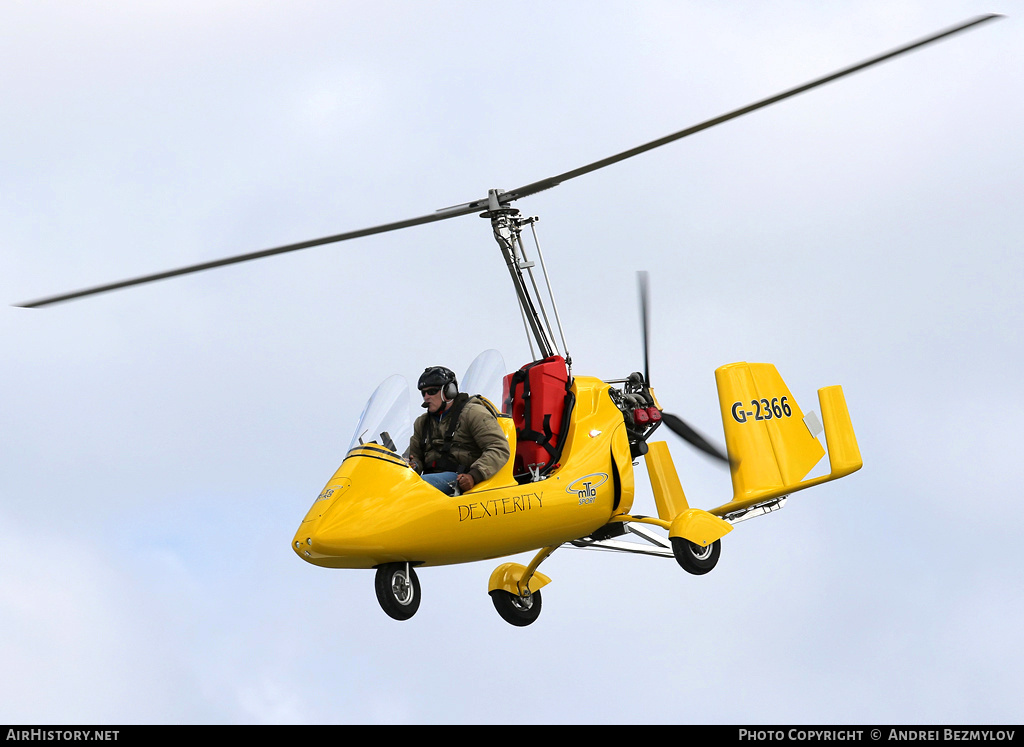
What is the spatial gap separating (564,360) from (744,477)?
218 centimetres

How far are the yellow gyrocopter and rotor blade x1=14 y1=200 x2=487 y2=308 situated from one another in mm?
12

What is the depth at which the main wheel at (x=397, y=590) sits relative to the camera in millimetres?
10766

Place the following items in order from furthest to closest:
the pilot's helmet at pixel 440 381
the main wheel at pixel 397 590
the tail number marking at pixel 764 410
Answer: the tail number marking at pixel 764 410, the pilot's helmet at pixel 440 381, the main wheel at pixel 397 590

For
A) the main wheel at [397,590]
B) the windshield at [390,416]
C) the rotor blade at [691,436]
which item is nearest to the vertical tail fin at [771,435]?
the rotor blade at [691,436]

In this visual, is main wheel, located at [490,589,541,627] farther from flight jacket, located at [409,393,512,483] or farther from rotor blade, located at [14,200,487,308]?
rotor blade, located at [14,200,487,308]

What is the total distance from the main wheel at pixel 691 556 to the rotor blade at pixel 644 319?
1621mm

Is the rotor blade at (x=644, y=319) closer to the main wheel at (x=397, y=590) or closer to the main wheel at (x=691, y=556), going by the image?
the main wheel at (x=691, y=556)

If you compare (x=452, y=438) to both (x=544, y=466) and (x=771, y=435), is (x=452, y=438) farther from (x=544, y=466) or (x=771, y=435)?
(x=771, y=435)

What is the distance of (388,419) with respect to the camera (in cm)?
1136

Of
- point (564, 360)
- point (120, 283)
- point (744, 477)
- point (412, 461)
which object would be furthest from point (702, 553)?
point (120, 283)

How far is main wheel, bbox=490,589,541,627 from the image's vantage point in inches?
534

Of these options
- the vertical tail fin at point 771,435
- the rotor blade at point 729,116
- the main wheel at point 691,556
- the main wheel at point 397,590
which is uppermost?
the rotor blade at point 729,116

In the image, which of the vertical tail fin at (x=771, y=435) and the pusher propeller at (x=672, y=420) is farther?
the vertical tail fin at (x=771, y=435)

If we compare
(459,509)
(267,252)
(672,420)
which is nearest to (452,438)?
(459,509)
